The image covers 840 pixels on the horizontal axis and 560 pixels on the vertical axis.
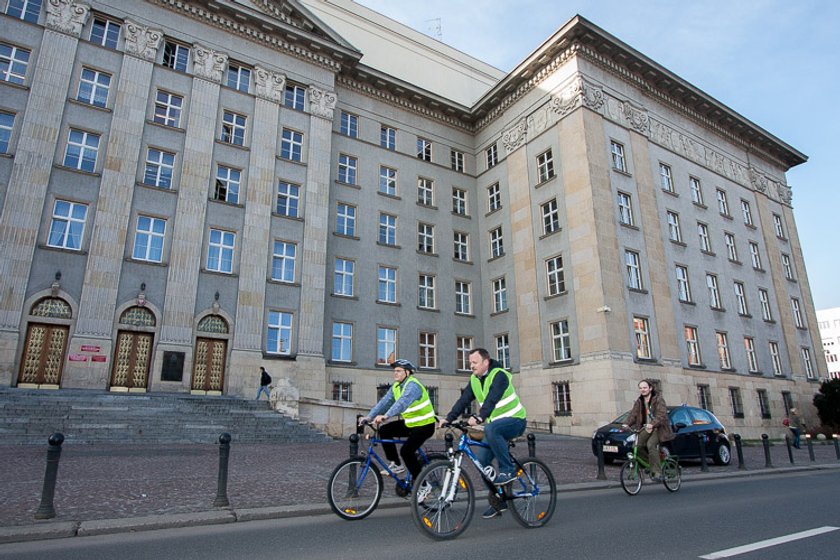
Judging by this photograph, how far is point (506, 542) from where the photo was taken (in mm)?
5355

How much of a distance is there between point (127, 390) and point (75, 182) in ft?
30.1

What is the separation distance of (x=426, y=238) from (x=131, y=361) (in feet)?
58.0

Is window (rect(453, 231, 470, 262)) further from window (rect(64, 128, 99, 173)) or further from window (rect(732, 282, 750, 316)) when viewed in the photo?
window (rect(64, 128, 99, 173))

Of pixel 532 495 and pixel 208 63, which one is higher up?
pixel 208 63

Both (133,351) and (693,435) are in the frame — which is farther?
(133,351)

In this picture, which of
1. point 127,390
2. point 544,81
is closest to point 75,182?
point 127,390

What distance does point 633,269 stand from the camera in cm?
2747

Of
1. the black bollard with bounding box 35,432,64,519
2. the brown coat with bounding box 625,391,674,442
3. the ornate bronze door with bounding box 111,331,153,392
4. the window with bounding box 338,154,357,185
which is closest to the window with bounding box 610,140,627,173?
the window with bounding box 338,154,357,185

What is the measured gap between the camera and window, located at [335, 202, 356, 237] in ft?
96.0

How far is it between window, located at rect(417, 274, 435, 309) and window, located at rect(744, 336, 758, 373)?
19592 millimetres

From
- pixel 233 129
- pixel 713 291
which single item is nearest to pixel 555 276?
pixel 713 291

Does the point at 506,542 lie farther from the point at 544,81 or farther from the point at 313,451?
the point at 544,81

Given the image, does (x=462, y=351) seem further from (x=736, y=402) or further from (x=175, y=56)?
(x=175, y=56)

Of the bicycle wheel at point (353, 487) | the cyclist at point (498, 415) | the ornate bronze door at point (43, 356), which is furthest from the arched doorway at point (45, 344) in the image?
the cyclist at point (498, 415)
